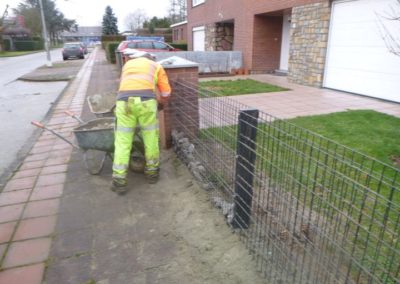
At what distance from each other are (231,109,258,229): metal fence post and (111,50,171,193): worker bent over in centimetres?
139

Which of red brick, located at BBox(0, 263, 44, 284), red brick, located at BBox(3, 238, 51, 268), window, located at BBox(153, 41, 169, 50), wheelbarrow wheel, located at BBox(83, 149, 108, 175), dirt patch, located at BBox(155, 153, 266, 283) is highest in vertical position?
window, located at BBox(153, 41, 169, 50)

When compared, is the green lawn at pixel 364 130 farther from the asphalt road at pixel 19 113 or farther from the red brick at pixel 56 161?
the asphalt road at pixel 19 113

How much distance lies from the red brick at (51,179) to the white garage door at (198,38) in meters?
17.4

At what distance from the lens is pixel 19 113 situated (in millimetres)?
8328

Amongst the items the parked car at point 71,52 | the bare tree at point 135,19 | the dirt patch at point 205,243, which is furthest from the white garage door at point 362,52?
the bare tree at point 135,19

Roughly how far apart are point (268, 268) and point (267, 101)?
6.14 m

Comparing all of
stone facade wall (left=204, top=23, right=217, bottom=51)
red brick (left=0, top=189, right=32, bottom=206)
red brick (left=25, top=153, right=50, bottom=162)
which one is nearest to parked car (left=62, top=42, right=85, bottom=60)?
stone facade wall (left=204, top=23, right=217, bottom=51)

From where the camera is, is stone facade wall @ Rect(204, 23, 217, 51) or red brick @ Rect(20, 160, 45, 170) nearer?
red brick @ Rect(20, 160, 45, 170)

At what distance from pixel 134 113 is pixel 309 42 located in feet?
27.0

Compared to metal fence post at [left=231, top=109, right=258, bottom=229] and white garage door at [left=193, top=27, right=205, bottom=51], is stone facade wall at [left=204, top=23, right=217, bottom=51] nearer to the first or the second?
white garage door at [left=193, top=27, right=205, bottom=51]

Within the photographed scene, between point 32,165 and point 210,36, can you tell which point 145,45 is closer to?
point 210,36

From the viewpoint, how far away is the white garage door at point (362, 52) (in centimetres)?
765

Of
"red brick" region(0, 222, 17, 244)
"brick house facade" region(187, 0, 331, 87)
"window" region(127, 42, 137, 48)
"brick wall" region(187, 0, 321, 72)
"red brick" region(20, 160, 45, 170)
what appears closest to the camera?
"red brick" region(0, 222, 17, 244)

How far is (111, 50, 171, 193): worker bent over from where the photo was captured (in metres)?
3.54
